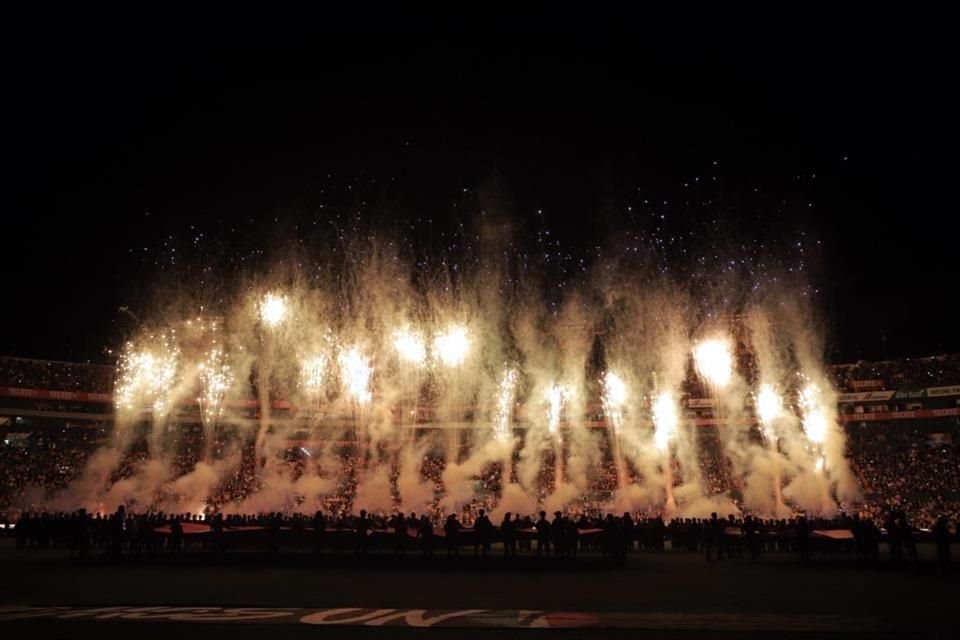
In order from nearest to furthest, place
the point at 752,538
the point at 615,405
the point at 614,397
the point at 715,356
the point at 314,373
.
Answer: the point at 752,538 → the point at 715,356 → the point at 314,373 → the point at 614,397 → the point at 615,405

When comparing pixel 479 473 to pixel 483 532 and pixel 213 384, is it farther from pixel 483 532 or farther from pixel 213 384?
pixel 483 532

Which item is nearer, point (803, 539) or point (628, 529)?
point (803, 539)

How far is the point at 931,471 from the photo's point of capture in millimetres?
Answer: 44594

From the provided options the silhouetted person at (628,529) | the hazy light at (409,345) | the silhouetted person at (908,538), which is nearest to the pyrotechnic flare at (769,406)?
the hazy light at (409,345)

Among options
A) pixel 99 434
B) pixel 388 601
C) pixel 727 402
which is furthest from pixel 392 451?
pixel 388 601

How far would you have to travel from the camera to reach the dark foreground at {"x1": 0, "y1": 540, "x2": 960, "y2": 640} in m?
8.72

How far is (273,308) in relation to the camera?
3997 cm

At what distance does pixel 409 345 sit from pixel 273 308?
351 inches

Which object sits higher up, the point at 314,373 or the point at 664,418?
the point at 314,373

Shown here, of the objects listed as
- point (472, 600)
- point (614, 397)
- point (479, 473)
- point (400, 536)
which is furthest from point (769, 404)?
point (472, 600)

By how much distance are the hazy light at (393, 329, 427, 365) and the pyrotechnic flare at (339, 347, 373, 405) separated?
2.30 meters

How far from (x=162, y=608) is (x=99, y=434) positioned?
52.1 m

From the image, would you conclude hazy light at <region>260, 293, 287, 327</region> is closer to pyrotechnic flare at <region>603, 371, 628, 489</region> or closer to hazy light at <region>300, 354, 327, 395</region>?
hazy light at <region>300, 354, 327, 395</region>

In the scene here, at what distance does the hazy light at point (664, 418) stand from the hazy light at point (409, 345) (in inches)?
760
